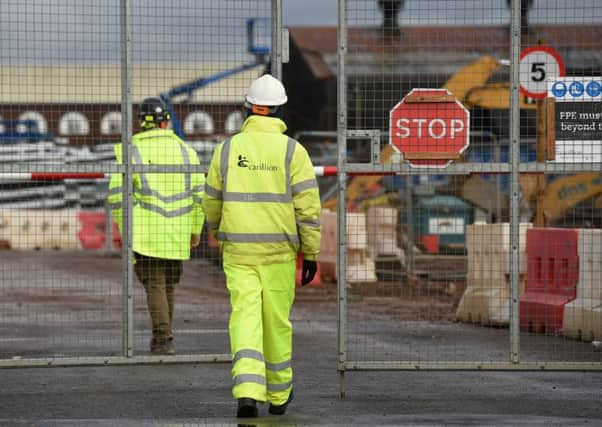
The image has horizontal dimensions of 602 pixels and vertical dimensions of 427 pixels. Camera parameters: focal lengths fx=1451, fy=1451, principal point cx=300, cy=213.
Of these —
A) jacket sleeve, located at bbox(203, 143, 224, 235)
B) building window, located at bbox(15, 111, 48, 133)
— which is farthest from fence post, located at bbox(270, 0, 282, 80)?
building window, located at bbox(15, 111, 48, 133)

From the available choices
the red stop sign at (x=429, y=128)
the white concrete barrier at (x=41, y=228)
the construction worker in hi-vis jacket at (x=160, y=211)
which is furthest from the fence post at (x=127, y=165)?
the white concrete barrier at (x=41, y=228)

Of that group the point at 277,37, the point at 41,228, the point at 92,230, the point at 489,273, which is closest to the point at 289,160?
the point at 277,37

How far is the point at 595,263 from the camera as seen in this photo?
12.8 m

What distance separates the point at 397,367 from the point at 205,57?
2.86 m

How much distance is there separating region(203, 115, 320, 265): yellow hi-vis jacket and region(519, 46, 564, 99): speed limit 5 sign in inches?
184

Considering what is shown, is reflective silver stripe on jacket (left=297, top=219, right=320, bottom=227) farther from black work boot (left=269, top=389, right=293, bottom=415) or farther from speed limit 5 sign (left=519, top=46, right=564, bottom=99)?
speed limit 5 sign (left=519, top=46, right=564, bottom=99)

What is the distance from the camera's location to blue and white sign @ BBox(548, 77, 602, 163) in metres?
10.1

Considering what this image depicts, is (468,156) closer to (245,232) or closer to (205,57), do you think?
(205,57)

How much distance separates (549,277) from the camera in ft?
45.1

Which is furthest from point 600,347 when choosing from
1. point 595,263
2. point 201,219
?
point 201,219

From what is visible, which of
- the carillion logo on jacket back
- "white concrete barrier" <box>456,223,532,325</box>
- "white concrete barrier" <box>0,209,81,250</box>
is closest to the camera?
the carillion logo on jacket back

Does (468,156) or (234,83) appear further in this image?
(468,156)

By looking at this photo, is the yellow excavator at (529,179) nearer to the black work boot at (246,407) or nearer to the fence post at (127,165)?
the fence post at (127,165)

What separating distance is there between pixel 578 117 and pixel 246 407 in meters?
3.51
